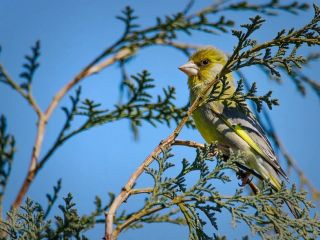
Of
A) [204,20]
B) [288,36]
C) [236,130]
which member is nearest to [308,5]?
[204,20]

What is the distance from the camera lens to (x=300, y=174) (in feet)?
14.1

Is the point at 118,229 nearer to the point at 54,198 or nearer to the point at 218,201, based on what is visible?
the point at 218,201

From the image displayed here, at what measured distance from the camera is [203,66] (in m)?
4.39

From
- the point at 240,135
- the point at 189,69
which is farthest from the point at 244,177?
the point at 189,69

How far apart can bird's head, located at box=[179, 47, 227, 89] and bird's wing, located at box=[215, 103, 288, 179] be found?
20.0 inches

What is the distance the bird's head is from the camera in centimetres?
427

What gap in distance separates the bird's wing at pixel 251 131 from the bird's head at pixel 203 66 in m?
0.51

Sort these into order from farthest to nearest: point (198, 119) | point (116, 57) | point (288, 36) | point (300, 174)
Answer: point (300, 174)
point (116, 57)
point (198, 119)
point (288, 36)

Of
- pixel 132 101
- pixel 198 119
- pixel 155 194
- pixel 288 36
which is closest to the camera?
pixel 155 194

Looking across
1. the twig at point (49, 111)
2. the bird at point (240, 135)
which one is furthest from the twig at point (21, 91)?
the bird at point (240, 135)

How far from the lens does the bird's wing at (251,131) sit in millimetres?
3689

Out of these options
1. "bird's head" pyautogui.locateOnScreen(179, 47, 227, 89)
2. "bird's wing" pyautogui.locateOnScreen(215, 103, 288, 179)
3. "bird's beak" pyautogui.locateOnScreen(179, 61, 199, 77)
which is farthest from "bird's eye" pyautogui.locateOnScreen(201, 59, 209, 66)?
"bird's wing" pyautogui.locateOnScreen(215, 103, 288, 179)

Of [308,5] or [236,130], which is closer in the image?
[236,130]

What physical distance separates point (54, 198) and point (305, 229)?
1223 millimetres
